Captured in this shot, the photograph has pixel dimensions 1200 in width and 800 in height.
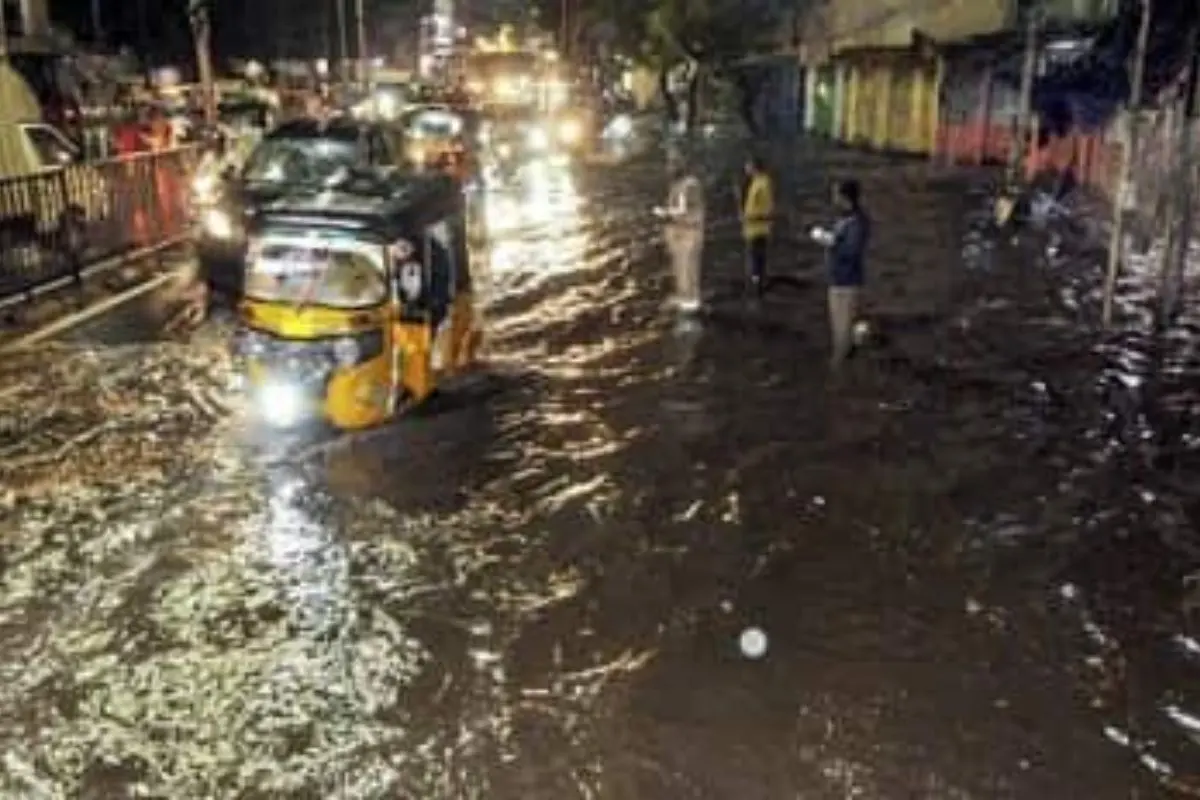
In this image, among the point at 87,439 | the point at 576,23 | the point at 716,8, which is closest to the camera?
the point at 87,439

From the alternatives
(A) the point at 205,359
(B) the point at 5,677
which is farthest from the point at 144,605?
(A) the point at 205,359

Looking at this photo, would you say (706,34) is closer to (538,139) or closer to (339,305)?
(538,139)

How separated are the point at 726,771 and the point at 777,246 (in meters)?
18.2

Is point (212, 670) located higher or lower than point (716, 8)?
lower

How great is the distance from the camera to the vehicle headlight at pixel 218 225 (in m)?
18.5

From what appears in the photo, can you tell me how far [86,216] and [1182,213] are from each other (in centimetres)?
1453

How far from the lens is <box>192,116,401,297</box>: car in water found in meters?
18.5

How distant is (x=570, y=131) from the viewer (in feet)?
176

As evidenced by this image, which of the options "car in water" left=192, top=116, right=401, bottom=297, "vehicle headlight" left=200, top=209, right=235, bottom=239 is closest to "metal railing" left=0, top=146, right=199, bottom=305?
"car in water" left=192, top=116, right=401, bottom=297

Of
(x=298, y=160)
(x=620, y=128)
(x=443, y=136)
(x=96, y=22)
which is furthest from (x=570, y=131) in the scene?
(x=298, y=160)

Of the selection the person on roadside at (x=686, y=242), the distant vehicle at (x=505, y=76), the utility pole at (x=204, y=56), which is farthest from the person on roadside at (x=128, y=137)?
the distant vehicle at (x=505, y=76)

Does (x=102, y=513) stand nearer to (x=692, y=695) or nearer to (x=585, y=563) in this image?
(x=585, y=563)

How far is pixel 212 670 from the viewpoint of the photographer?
809 centimetres

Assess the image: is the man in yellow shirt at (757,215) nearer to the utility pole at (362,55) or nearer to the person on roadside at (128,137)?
the person on roadside at (128,137)
